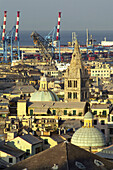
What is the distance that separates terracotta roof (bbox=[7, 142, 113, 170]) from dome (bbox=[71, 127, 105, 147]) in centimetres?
1299

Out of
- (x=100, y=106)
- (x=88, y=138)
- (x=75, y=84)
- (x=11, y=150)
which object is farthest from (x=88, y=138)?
(x=75, y=84)

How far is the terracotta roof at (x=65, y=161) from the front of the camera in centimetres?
4347

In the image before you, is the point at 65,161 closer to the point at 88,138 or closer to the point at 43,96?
the point at 88,138

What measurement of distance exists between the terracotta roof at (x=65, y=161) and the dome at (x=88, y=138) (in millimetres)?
12992

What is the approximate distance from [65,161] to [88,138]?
16198 millimetres

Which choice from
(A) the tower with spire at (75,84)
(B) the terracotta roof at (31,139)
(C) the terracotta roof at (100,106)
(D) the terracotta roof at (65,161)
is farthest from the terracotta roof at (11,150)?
(A) the tower with spire at (75,84)

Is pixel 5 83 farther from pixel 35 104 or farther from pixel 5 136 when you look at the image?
pixel 5 136

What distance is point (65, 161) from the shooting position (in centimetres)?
4384

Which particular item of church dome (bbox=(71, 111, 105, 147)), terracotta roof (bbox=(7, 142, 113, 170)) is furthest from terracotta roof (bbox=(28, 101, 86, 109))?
terracotta roof (bbox=(7, 142, 113, 170))

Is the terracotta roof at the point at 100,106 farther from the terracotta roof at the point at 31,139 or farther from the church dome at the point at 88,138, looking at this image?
the church dome at the point at 88,138

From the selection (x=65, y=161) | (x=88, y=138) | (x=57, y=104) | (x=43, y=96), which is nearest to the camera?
(x=65, y=161)

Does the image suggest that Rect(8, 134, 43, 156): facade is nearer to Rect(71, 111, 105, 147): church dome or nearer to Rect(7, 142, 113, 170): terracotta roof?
Rect(71, 111, 105, 147): church dome

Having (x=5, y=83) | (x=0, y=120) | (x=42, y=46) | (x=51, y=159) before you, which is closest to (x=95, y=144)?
(x=51, y=159)

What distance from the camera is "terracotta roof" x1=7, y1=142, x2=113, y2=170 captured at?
4347cm
